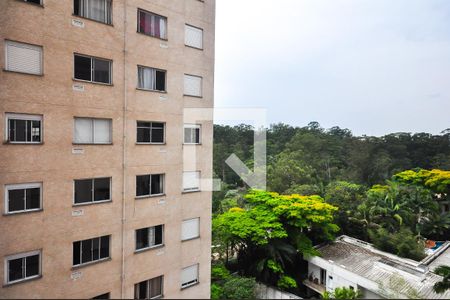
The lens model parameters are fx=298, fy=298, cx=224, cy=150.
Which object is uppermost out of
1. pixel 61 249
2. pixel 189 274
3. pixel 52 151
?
pixel 52 151

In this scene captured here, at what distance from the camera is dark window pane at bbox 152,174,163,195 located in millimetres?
13250

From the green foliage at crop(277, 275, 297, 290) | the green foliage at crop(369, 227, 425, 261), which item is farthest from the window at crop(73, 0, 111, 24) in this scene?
the green foliage at crop(369, 227, 425, 261)

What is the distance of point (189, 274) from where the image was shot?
47.1ft

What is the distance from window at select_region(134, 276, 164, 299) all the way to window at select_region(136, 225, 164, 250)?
1514 mm

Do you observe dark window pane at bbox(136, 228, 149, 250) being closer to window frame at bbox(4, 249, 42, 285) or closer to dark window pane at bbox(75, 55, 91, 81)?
window frame at bbox(4, 249, 42, 285)

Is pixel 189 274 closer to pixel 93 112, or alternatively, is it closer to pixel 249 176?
pixel 93 112

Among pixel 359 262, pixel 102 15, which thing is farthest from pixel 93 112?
pixel 359 262

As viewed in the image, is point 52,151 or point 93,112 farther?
point 93,112

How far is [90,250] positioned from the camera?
11.4 m

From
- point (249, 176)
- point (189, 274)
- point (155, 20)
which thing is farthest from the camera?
point (249, 176)

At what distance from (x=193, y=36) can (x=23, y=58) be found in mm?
7238

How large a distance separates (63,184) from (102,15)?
6625 millimetres

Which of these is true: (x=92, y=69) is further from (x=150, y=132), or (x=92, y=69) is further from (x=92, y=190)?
(x=92, y=190)

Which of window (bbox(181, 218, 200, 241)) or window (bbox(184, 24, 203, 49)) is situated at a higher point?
window (bbox(184, 24, 203, 49))
